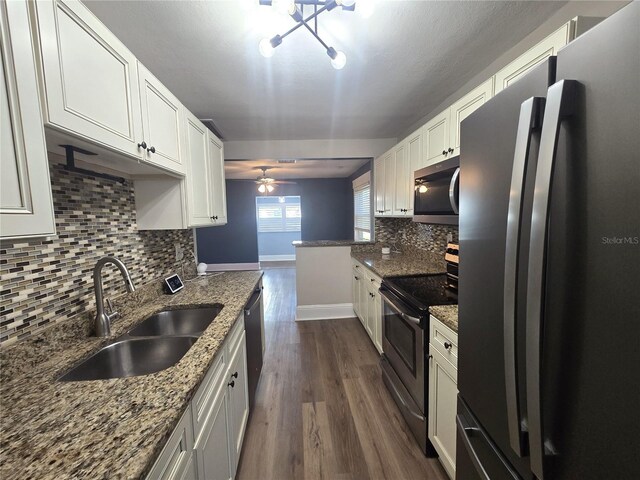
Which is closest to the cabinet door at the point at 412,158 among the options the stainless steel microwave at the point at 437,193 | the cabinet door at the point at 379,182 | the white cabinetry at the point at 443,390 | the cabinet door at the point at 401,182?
the cabinet door at the point at 401,182

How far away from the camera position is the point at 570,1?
4.29 ft

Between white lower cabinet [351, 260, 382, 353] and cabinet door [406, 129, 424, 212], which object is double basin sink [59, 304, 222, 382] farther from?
cabinet door [406, 129, 424, 212]

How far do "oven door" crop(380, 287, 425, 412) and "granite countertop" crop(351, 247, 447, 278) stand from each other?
28cm

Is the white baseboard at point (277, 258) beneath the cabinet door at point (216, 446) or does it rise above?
beneath

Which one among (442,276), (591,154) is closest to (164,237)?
(442,276)

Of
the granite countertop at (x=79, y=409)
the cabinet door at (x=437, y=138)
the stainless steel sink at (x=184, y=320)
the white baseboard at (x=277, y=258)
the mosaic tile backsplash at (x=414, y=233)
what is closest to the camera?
the granite countertop at (x=79, y=409)

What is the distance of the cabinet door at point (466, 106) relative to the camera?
58.3 inches

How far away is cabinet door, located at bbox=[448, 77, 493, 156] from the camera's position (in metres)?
1.48

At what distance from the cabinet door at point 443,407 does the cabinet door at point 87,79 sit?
1778 mm

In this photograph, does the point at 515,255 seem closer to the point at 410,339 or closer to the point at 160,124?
the point at 410,339

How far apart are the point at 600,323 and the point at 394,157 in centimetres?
269

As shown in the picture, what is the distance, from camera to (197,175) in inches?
79.0

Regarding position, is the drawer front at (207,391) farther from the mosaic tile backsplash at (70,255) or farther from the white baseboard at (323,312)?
the white baseboard at (323,312)

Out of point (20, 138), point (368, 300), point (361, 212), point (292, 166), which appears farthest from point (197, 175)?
point (361, 212)
